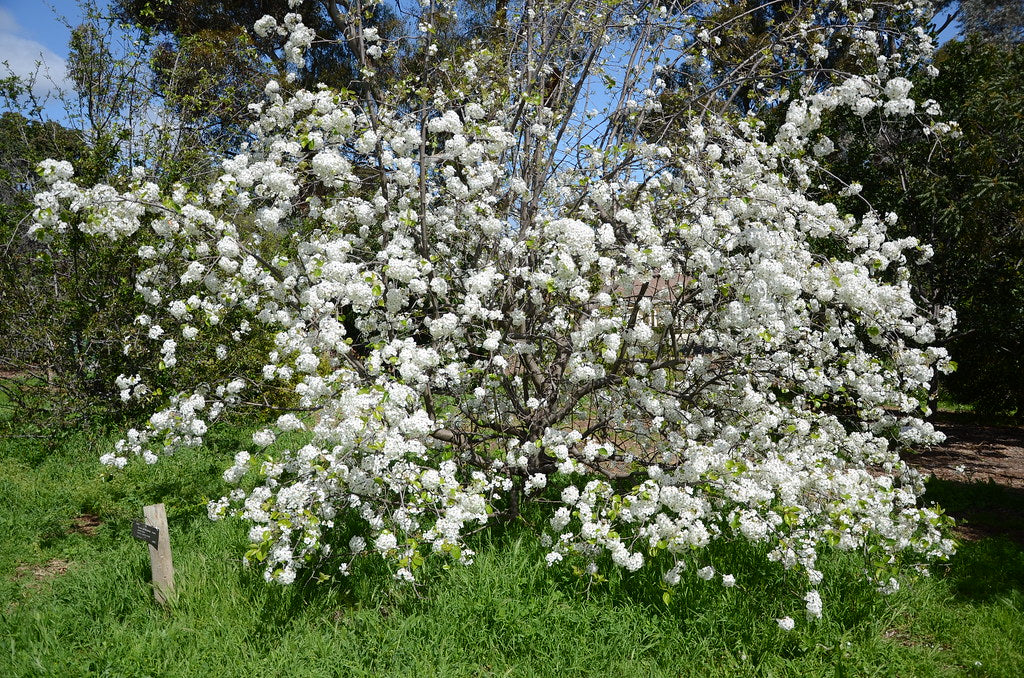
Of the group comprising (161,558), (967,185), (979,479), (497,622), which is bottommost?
(979,479)

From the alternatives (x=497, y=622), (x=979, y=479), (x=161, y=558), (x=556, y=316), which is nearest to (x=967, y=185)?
(x=979, y=479)

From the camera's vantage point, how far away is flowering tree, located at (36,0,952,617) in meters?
3.38

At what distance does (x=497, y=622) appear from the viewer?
3443mm

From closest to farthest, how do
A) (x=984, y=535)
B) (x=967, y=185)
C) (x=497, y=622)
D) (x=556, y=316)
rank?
1. (x=497, y=622)
2. (x=556, y=316)
3. (x=984, y=535)
4. (x=967, y=185)

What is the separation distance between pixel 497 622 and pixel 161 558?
2106 mm

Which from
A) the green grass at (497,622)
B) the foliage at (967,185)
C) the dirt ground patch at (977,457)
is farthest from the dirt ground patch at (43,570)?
the foliage at (967,185)

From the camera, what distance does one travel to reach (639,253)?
11.4ft

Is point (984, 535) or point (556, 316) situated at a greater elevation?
point (556, 316)

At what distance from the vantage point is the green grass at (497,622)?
3.24 meters

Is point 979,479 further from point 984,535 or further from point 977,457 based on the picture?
point 984,535

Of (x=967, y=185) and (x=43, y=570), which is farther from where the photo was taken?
(x=967, y=185)

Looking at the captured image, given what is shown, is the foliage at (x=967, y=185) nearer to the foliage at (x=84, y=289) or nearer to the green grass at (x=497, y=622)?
the green grass at (x=497, y=622)

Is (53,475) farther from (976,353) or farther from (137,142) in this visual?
(976,353)

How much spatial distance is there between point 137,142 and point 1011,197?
9.47 meters
